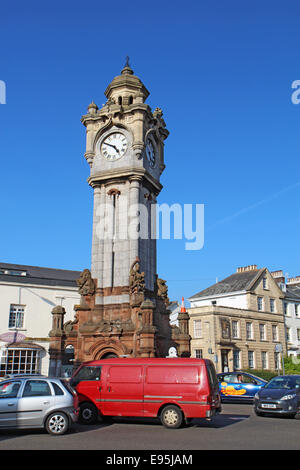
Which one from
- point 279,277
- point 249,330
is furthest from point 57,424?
point 279,277

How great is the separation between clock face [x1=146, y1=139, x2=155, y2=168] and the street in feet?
59.9

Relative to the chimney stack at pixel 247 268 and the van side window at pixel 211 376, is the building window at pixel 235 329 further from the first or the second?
the van side window at pixel 211 376

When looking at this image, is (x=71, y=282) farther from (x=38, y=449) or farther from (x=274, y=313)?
(x=38, y=449)

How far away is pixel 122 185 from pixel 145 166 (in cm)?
203

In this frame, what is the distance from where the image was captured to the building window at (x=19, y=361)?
124ft

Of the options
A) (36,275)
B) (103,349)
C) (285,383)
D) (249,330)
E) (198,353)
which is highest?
(36,275)

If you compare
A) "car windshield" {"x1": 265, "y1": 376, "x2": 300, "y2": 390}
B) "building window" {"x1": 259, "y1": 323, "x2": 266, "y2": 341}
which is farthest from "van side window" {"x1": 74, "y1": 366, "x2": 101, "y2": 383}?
"building window" {"x1": 259, "y1": 323, "x2": 266, "y2": 341}

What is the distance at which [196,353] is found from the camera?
45.7 meters

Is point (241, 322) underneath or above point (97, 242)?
underneath

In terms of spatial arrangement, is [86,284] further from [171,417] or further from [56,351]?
[171,417]

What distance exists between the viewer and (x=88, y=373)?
1614cm

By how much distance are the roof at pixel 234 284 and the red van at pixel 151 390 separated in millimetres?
36081

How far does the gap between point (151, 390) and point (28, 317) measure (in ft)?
94.5
